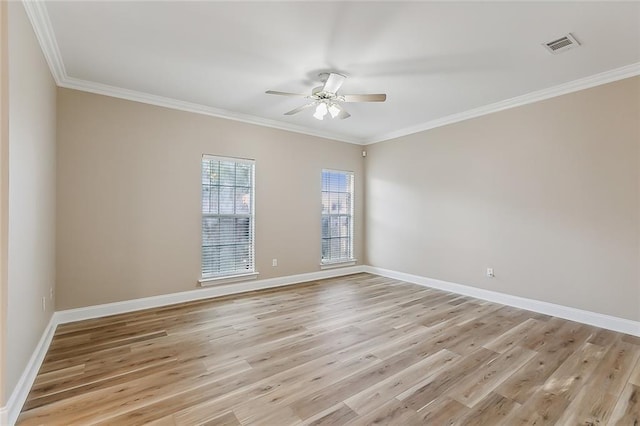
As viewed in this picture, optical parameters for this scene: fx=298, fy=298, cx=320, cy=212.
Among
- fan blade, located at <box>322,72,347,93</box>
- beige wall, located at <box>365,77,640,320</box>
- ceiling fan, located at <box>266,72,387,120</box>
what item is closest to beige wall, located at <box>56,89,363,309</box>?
ceiling fan, located at <box>266,72,387,120</box>

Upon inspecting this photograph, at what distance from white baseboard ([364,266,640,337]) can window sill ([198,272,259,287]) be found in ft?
8.91

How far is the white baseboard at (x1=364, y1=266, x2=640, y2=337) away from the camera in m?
3.19

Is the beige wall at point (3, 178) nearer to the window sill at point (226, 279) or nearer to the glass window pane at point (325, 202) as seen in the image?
the window sill at point (226, 279)

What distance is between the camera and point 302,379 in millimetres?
2264

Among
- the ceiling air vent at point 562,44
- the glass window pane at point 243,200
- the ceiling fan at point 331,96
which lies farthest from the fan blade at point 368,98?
the glass window pane at point 243,200

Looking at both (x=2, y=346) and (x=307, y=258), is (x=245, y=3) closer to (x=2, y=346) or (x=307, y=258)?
(x=2, y=346)

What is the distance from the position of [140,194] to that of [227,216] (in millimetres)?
1215

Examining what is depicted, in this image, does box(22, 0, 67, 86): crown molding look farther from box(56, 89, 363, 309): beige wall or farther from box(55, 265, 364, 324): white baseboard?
box(55, 265, 364, 324): white baseboard

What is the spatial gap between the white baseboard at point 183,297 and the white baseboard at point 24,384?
1.82ft

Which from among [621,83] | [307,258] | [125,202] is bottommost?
[307,258]

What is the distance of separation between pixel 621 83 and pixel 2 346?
5693mm

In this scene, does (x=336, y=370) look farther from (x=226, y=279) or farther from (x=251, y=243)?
(x=251, y=243)

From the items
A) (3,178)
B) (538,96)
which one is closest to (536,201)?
(538,96)

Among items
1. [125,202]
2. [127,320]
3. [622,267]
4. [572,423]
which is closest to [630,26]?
[622,267]
